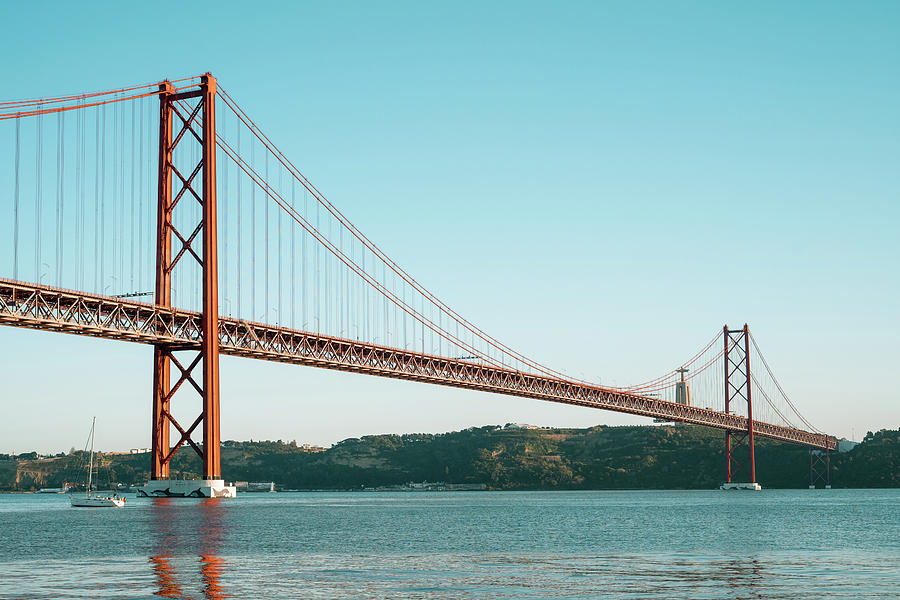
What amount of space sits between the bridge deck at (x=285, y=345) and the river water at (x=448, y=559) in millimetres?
10435

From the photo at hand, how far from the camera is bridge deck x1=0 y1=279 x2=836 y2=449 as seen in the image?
54812mm

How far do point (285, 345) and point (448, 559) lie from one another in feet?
133

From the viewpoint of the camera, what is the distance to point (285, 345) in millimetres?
70375

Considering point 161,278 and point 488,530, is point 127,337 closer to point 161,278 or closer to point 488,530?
point 161,278

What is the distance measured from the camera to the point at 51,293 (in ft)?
179

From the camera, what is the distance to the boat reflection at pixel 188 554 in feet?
78.0

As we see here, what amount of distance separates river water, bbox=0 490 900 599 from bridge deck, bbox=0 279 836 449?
10435 mm

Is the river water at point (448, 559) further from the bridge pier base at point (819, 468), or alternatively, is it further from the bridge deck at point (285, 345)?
the bridge pier base at point (819, 468)

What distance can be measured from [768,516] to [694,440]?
361 ft

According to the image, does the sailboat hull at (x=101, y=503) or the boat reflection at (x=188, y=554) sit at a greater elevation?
the boat reflection at (x=188, y=554)

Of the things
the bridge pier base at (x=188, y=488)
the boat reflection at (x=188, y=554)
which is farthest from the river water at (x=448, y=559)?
the bridge pier base at (x=188, y=488)

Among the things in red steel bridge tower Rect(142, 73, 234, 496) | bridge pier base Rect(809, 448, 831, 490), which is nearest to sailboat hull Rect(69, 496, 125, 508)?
red steel bridge tower Rect(142, 73, 234, 496)

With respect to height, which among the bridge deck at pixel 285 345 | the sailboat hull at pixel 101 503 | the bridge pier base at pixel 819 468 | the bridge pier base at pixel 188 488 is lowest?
the bridge pier base at pixel 819 468

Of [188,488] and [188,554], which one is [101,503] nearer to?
[188,488]
